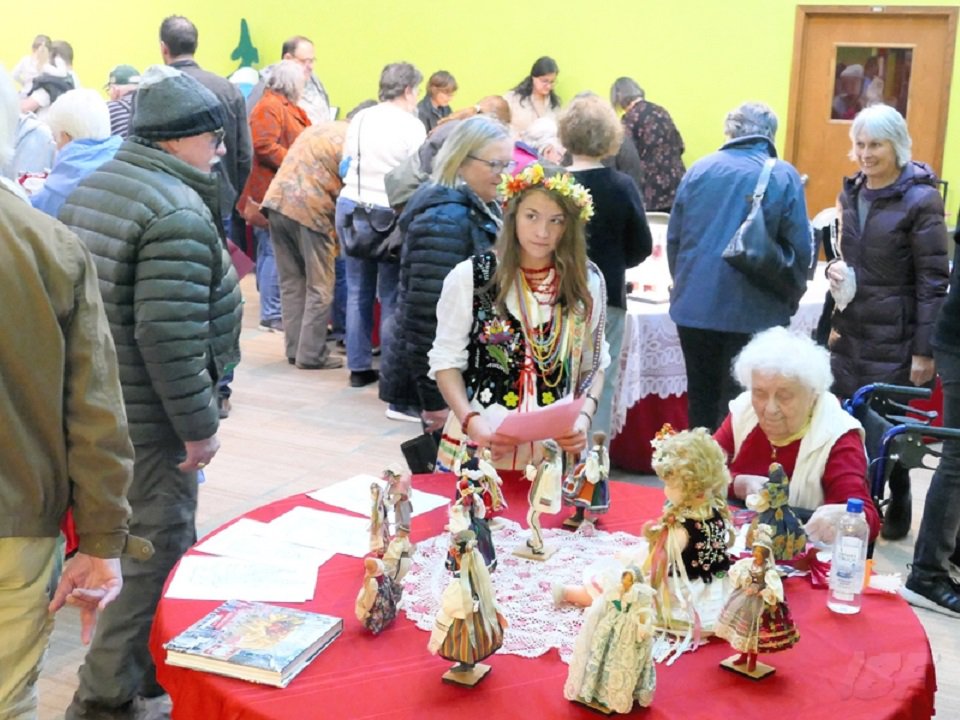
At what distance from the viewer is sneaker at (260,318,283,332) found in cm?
777

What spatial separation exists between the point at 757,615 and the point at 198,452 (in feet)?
4.89

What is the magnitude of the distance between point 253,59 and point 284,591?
9672mm

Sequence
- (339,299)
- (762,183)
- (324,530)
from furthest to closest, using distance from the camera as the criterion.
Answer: (339,299) → (762,183) → (324,530)

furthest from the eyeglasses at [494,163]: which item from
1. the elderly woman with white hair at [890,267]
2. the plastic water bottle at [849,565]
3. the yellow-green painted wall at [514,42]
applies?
the yellow-green painted wall at [514,42]

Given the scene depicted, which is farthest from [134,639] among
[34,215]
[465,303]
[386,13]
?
[386,13]

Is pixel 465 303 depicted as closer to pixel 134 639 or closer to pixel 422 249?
pixel 422 249

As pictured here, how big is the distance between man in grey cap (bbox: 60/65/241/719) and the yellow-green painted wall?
675cm

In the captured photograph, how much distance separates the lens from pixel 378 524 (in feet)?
7.58

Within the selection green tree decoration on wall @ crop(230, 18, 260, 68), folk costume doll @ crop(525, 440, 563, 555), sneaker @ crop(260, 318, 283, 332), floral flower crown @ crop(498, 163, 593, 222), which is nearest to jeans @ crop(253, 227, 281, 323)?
sneaker @ crop(260, 318, 283, 332)

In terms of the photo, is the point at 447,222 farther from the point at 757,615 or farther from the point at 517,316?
the point at 757,615

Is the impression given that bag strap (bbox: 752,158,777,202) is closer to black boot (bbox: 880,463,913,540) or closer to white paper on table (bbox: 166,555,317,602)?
black boot (bbox: 880,463,913,540)

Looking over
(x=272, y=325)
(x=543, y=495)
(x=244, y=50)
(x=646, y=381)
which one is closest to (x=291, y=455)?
(x=646, y=381)

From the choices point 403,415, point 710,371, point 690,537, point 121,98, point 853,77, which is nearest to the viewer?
point 690,537

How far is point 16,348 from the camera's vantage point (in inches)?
71.2
